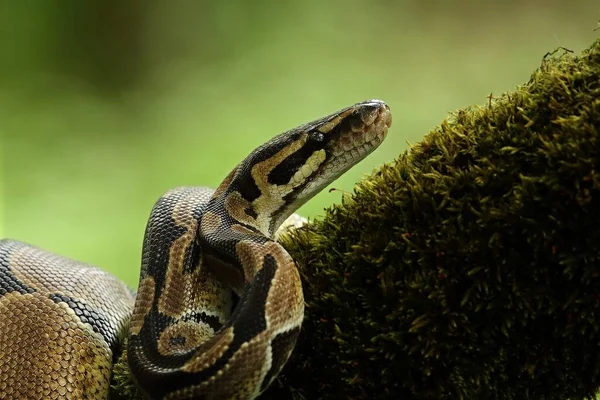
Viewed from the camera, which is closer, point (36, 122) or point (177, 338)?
point (177, 338)

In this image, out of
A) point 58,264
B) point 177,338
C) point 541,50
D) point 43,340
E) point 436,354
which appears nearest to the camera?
point 436,354

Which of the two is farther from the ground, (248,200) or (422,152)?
(422,152)

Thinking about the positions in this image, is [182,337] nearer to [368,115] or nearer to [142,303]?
[142,303]

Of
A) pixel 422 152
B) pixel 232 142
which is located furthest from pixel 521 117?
pixel 232 142

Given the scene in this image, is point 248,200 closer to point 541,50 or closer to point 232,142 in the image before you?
point 232,142

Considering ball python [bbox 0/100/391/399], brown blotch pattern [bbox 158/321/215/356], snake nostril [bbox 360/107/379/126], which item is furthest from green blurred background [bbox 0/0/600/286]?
brown blotch pattern [bbox 158/321/215/356]

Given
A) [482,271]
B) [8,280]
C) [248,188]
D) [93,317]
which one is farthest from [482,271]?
[8,280]

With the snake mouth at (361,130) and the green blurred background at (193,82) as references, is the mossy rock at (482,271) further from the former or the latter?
the green blurred background at (193,82)

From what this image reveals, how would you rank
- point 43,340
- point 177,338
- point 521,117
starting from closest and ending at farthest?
point 521,117 → point 177,338 → point 43,340
